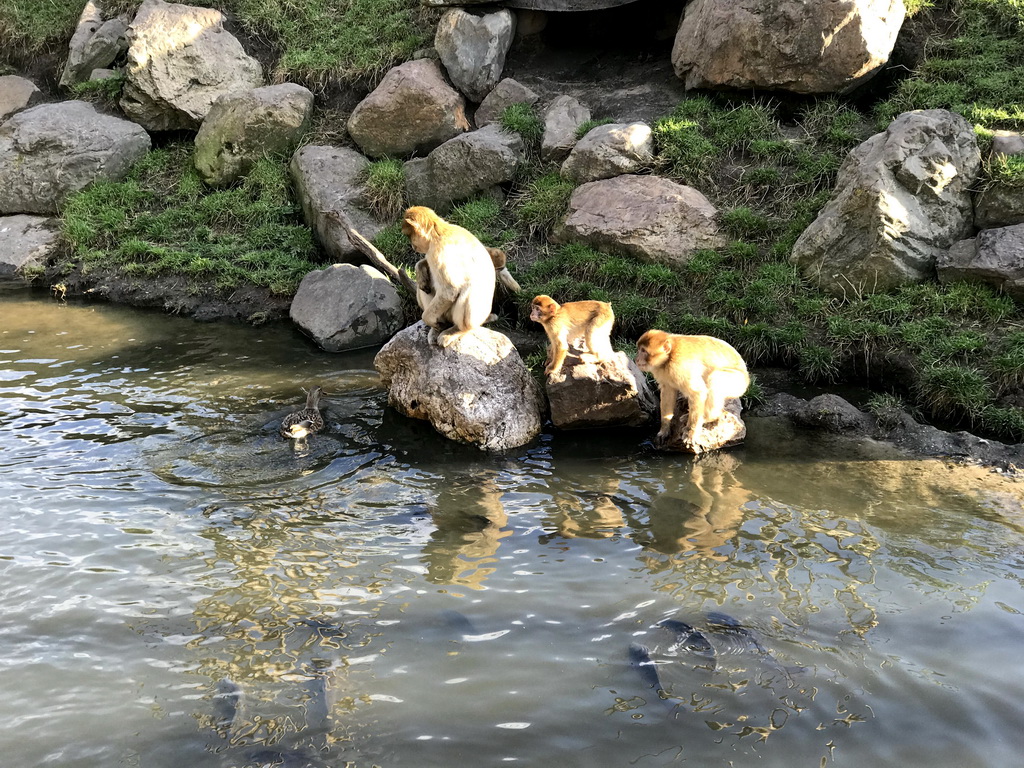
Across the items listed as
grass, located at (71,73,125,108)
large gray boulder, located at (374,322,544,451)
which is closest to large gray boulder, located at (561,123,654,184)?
large gray boulder, located at (374,322,544,451)

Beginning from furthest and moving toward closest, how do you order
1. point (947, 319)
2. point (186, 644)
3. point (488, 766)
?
point (947, 319)
point (186, 644)
point (488, 766)

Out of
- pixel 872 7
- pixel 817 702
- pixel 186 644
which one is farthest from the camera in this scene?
pixel 872 7

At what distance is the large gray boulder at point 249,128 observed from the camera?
13109mm

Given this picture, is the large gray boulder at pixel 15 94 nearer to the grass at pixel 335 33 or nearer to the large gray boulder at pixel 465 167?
the grass at pixel 335 33

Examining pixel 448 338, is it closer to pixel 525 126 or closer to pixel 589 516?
pixel 589 516

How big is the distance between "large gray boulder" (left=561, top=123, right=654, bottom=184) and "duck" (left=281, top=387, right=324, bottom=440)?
5154mm

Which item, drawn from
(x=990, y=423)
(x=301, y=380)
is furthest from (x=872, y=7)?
(x=301, y=380)

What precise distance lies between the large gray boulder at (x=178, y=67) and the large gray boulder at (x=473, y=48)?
353 cm

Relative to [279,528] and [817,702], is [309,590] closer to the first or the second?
[279,528]

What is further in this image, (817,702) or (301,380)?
(301,380)

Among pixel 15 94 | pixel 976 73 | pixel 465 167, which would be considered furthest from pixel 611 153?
pixel 15 94

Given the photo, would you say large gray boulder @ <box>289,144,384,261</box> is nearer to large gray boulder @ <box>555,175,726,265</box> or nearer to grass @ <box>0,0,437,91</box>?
grass @ <box>0,0,437,91</box>

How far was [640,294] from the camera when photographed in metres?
9.84

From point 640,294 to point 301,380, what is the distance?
3.94m
